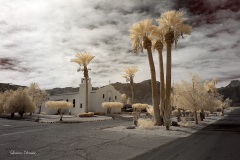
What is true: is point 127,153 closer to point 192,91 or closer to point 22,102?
point 192,91

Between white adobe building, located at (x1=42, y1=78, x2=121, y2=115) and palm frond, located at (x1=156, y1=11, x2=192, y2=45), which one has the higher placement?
palm frond, located at (x1=156, y1=11, x2=192, y2=45)

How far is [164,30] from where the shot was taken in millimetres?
22188

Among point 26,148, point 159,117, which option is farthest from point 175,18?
point 26,148

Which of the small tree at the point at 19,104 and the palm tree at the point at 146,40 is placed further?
the small tree at the point at 19,104

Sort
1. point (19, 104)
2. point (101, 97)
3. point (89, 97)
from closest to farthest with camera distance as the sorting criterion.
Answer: point (19, 104) < point (89, 97) < point (101, 97)

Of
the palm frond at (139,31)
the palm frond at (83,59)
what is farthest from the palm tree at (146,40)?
the palm frond at (83,59)

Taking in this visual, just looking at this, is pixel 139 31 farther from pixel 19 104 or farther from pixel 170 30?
pixel 19 104

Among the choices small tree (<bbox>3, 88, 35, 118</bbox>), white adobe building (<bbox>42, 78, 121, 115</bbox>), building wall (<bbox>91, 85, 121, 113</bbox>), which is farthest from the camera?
building wall (<bbox>91, 85, 121, 113</bbox>)

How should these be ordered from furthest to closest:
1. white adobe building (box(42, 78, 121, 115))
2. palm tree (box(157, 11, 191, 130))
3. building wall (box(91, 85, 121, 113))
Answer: building wall (box(91, 85, 121, 113))
white adobe building (box(42, 78, 121, 115))
palm tree (box(157, 11, 191, 130))

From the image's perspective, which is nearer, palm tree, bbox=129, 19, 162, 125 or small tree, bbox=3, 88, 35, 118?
palm tree, bbox=129, 19, 162, 125

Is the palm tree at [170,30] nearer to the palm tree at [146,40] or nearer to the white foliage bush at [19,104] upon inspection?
the palm tree at [146,40]

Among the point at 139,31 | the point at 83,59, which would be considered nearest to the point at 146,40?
the point at 139,31

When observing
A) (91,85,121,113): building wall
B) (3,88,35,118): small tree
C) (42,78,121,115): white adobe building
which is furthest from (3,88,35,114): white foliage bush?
(91,85,121,113): building wall

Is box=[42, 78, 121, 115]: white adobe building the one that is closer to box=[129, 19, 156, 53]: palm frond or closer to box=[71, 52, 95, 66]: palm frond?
box=[71, 52, 95, 66]: palm frond
